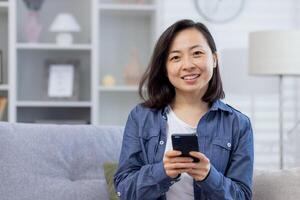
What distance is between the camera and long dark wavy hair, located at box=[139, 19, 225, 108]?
5.60ft

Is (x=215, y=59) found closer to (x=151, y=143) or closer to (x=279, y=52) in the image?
(x=151, y=143)

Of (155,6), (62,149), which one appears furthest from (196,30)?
(155,6)

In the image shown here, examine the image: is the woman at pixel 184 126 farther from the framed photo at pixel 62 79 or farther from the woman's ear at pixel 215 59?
the framed photo at pixel 62 79

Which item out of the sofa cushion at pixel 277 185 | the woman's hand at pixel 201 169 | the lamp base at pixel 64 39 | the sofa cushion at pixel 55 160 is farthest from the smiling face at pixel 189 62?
the lamp base at pixel 64 39

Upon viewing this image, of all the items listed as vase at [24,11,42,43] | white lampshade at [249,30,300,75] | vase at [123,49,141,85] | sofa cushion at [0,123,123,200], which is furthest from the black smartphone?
vase at [24,11,42,43]

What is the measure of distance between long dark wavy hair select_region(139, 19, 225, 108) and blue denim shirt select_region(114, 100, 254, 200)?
0.11 feet

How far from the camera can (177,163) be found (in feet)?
4.79

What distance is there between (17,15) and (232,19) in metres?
1.49

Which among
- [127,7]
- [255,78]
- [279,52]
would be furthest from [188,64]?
[255,78]

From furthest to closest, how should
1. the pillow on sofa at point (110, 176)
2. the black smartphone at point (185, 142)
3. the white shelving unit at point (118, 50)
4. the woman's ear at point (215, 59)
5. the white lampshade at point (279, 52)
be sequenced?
the white shelving unit at point (118, 50) < the white lampshade at point (279, 52) < the pillow on sofa at point (110, 176) < the woman's ear at point (215, 59) < the black smartphone at point (185, 142)

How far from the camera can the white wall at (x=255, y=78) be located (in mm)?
3812

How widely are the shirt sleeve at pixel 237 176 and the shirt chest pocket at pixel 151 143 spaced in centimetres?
20

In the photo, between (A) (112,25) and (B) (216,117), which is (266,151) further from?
(B) (216,117)

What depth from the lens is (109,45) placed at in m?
4.03
